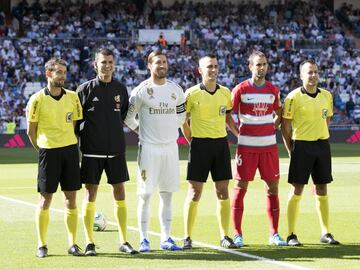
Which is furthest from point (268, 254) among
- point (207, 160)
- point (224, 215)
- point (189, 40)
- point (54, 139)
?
point (189, 40)

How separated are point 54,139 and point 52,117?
0.84 ft

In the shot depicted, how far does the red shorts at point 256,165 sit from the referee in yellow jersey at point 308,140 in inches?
11.6

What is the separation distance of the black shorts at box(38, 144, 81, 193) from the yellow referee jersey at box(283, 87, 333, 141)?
2849 mm

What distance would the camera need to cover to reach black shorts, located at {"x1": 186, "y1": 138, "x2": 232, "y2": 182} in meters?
11.3

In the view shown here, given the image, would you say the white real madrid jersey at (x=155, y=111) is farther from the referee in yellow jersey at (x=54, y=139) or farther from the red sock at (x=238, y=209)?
the red sock at (x=238, y=209)

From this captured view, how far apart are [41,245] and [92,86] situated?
6.38 feet

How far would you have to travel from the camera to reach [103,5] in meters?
47.5

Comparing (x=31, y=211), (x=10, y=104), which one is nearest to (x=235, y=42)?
(x=10, y=104)

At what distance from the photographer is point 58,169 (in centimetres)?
1054

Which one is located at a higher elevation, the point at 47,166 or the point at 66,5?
the point at 66,5

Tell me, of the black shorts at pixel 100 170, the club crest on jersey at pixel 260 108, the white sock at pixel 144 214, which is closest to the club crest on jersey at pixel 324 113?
the club crest on jersey at pixel 260 108

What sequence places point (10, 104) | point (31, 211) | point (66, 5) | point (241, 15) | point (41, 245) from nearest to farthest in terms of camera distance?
point (41, 245)
point (31, 211)
point (10, 104)
point (66, 5)
point (241, 15)

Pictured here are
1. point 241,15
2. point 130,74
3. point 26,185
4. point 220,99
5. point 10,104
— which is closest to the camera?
point 220,99

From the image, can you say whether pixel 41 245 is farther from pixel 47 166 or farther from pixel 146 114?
pixel 146 114
